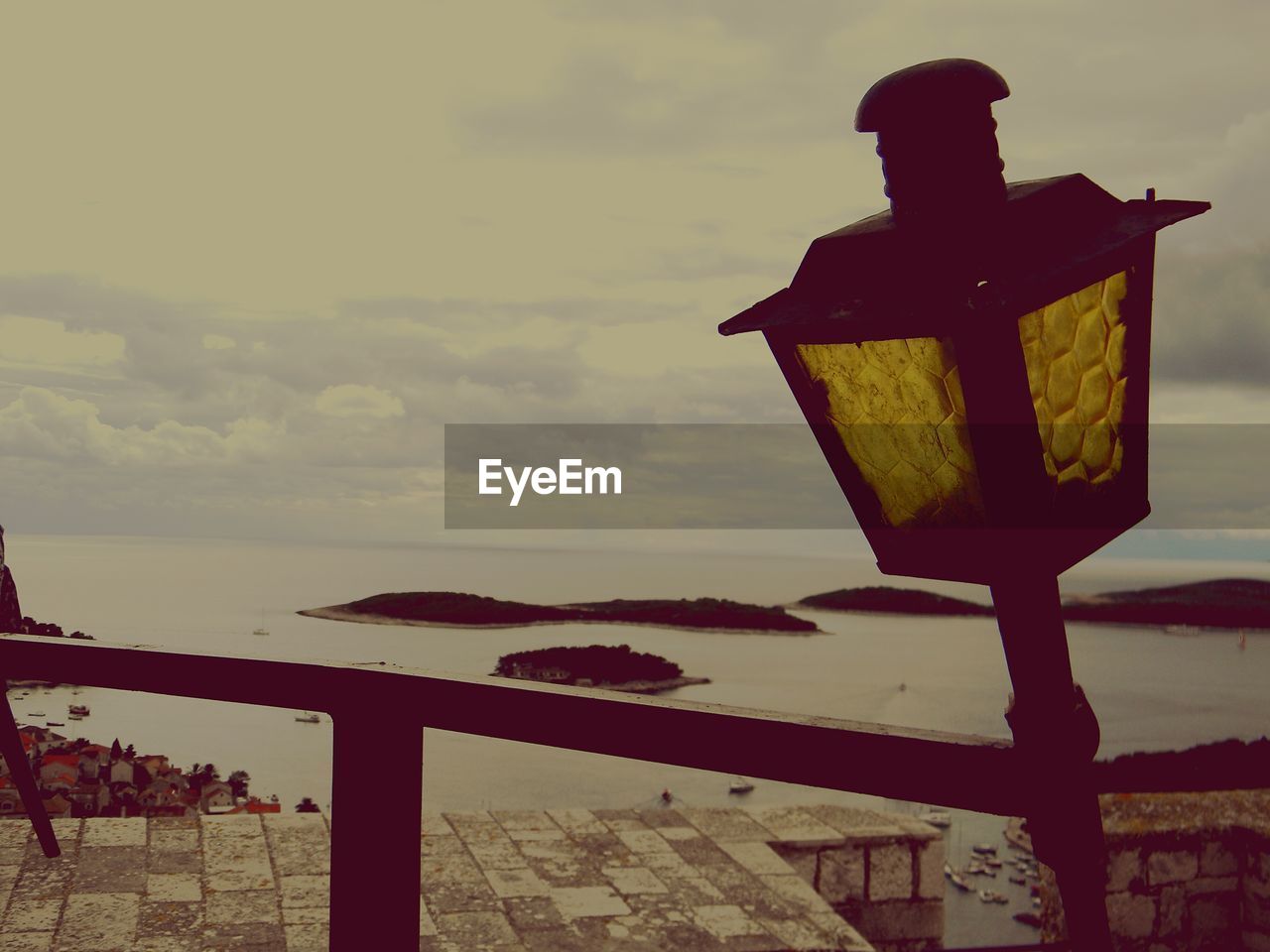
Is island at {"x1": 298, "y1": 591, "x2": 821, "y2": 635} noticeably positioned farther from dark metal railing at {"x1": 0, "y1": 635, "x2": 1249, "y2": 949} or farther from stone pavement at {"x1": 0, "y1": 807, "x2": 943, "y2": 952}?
dark metal railing at {"x1": 0, "y1": 635, "x2": 1249, "y2": 949}

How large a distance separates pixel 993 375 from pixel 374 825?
0.81 meters

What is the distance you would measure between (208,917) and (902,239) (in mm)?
4177

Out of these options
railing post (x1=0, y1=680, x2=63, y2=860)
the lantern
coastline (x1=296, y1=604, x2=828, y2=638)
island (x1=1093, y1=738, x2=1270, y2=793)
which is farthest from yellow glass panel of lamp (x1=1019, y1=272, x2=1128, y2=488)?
island (x1=1093, y1=738, x2=1270, y2=793)

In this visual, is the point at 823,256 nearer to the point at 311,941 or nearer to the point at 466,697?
the point at 466,697

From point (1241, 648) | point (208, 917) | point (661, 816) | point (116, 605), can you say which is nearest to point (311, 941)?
point (208, 917)

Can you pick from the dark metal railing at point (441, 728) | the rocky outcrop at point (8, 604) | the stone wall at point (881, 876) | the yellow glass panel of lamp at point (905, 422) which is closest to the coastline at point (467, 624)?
the rocky outcrop at point (8, 604)

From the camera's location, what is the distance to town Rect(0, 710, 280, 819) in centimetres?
495

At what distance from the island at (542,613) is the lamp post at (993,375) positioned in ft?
9.94

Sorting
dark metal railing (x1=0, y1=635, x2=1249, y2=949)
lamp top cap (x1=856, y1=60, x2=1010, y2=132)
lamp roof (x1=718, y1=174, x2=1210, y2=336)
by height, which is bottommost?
dark metal railing (x1=0, y1=635, x2=1249, y2=949)

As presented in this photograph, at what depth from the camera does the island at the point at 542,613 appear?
14.5 feet

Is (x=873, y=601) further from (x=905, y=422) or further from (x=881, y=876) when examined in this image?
(x=905, y=422)

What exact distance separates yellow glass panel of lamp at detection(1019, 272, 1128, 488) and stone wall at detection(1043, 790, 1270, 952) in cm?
493

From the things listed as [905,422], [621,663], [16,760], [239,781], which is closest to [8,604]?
[16,760]

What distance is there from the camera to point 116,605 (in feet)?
15.8
